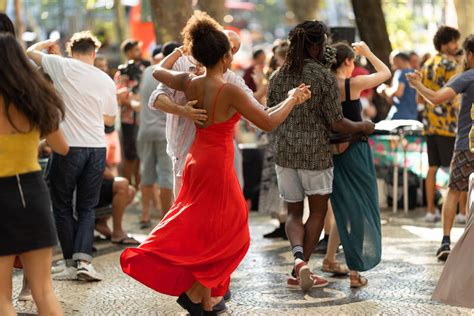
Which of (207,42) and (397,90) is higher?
(207,42)

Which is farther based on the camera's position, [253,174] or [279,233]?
[253,174]

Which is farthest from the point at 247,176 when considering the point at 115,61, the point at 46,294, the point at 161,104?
the point at 115,61

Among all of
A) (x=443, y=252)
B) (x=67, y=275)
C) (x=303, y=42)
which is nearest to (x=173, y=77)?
(x=303, y=42)

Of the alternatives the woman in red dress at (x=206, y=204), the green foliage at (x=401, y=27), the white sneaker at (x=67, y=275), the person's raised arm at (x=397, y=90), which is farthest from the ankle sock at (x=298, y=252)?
the green foliage at (x=401, y=27)

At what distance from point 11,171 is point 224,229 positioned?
1.79m

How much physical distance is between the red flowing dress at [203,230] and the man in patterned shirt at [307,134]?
43.1 inches

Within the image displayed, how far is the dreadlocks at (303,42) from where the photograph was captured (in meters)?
8.15

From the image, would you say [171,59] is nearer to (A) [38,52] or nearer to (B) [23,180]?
(A) [38,52]

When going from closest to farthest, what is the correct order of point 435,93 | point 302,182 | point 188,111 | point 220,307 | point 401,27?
1. point 188,111
2. point 220,307
3. point 302,182
4. point 435,93
5. point 401,27

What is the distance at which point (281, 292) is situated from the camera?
8.54m

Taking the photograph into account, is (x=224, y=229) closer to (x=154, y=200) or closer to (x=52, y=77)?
(x=52, y=77)

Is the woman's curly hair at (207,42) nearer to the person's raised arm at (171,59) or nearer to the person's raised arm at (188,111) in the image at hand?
the person's raised arm at (188,111)

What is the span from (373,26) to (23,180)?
10.9m

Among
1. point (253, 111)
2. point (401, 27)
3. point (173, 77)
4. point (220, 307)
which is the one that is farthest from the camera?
point (401, 27)
